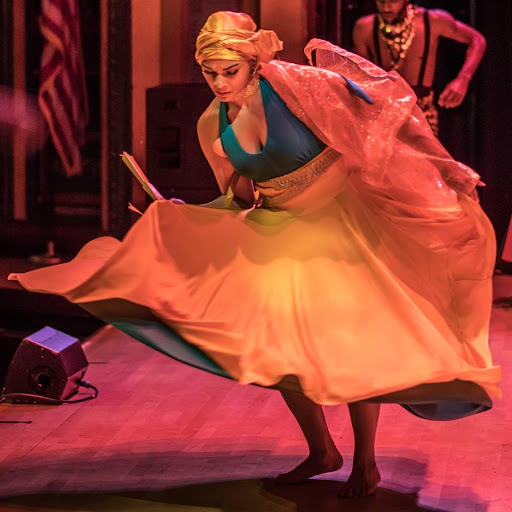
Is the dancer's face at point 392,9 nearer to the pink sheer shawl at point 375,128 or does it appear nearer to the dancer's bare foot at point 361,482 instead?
the pink sheer shawl at point 375,128

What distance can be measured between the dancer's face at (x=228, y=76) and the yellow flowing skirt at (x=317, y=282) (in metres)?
0.28

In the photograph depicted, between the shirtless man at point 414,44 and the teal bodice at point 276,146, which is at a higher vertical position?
the shirtless man at point 414,44

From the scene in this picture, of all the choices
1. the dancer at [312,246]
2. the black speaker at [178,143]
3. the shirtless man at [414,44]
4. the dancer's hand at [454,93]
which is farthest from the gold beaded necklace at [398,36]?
the dancer at [312,246]

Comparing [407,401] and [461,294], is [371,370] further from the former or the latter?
[461,294]

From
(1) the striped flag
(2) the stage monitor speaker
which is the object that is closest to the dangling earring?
(2) the stage monitor speaker

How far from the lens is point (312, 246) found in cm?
341

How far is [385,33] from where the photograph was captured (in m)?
6.54

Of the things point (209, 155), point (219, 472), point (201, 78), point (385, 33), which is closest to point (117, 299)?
point (209, 155)

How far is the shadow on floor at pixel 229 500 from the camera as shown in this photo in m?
3.48

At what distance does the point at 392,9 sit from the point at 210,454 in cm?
325

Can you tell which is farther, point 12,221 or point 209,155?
point 12,221

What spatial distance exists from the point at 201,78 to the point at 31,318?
1777 mm

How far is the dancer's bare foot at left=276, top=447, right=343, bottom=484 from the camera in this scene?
12.0 feet

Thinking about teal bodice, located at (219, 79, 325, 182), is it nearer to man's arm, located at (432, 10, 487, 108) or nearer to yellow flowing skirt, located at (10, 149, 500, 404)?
yellow flowing skirt, located at (10, 149, 500, 404)
